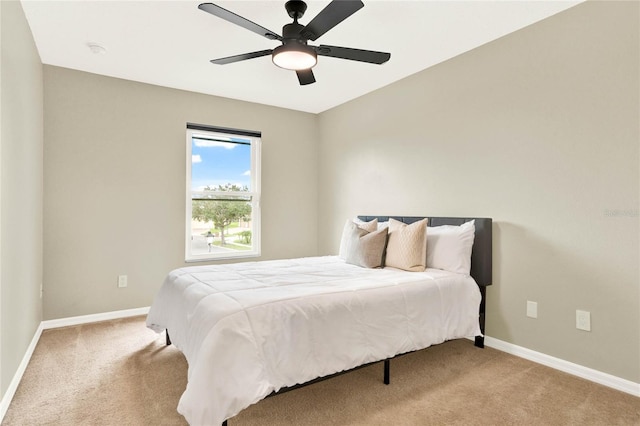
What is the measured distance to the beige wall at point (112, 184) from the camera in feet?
11.3

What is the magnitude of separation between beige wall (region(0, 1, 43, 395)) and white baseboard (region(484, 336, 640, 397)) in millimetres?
3356

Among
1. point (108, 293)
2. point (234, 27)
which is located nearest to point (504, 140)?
point (234, 27)

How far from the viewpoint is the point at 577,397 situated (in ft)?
7.02

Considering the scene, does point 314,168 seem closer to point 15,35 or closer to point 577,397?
point 15,35

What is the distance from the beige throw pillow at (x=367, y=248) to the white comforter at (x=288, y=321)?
0.52 feet

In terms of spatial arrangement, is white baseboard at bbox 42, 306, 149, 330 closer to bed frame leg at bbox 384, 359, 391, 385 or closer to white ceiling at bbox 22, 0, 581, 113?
white ceiling at bbox 22, 0, 581, 113

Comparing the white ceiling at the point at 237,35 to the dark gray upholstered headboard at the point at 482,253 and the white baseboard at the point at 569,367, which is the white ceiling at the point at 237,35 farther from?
the white baseboard at the point at 569,367

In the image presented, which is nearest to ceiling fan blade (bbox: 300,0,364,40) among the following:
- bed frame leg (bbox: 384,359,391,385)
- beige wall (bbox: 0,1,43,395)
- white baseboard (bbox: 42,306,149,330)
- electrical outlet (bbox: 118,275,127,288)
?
beige wall (bbox: 0,1,43,395)

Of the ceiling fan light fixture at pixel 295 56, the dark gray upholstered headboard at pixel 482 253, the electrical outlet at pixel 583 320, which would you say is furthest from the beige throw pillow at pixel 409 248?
the ceiling fan light fixture at pixel 295 56

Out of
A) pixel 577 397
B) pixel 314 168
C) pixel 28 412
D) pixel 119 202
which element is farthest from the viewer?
pixel 314 168

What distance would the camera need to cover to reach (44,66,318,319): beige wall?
11.3 feet

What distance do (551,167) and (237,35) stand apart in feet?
8.61

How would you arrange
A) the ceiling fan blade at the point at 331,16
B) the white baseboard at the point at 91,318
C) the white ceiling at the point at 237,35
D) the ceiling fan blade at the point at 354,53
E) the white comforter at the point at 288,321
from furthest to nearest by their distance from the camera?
the white baseboard at the point at 91,318 → the white ceiling at the point at 237,35 → the ceiling fan blade at the point at 354,53 → the ceiling fan blade at the point at 331,16 → the white comforter at the point at 288,321

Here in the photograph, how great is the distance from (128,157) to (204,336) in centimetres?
280
